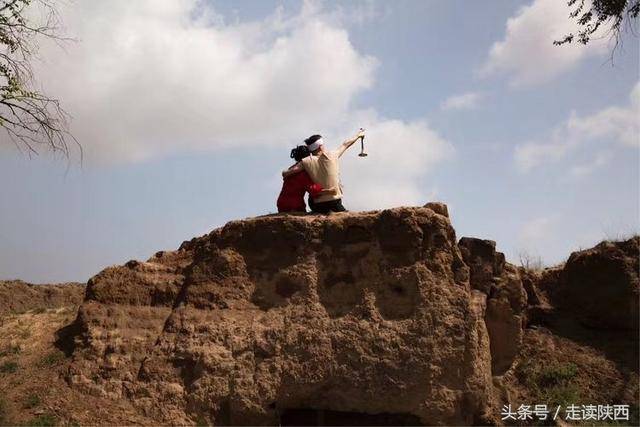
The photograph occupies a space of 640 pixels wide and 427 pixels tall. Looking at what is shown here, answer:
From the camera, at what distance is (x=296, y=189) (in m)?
7.52

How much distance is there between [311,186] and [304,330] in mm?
1786

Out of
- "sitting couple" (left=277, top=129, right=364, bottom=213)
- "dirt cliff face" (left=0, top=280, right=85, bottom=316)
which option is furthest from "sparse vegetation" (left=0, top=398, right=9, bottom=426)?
"dirt cliff face" (left=0, top=280, right=85, bottom=316)

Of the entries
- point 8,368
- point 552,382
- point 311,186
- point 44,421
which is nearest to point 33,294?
point 8,368

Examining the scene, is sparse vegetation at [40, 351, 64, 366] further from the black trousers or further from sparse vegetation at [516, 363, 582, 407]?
sparse vegetation at [516, 363, 582, 407]

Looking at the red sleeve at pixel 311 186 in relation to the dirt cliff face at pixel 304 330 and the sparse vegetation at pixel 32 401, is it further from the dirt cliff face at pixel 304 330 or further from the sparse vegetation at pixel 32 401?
the sparse vegetation at pixel 32 401

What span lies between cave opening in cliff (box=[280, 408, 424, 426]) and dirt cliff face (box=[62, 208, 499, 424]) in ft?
0.08

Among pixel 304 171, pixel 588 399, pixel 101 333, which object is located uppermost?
pixel 304 171

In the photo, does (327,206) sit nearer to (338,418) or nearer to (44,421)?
(338,418)

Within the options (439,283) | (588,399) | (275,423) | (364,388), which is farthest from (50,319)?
(588,399)

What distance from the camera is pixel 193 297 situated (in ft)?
23.3

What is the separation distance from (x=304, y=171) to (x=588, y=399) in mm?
4613

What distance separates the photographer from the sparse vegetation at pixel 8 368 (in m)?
7.02

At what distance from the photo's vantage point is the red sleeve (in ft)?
24.0

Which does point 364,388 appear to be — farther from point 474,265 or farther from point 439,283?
point 474,265
